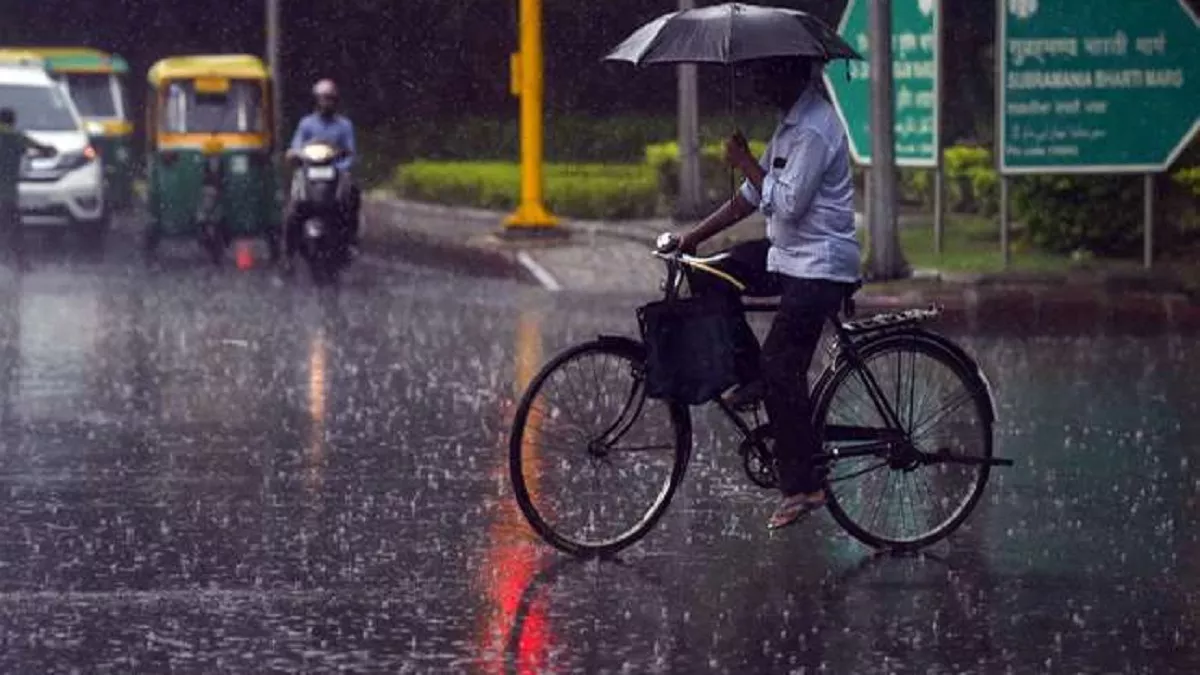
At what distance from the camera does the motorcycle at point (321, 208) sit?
23.2 m

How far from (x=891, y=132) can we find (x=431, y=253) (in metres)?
7.43

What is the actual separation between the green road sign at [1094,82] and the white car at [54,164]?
9.73 metres

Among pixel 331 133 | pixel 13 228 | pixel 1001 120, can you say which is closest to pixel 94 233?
pixel 13 228

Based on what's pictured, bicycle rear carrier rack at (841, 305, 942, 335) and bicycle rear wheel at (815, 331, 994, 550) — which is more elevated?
bicycle rear carrier rack at (841, 305, 942, 335)

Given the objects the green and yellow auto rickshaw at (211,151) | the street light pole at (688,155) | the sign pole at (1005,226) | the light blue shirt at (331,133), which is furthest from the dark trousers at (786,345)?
the street light pole at (688,155)

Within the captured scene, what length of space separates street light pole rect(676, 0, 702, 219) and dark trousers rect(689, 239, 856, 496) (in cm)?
2018

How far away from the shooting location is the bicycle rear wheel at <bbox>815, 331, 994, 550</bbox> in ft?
31.7

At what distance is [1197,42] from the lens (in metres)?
22.4

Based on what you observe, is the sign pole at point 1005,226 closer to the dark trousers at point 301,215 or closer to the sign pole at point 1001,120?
the sign pole at point 1001,120

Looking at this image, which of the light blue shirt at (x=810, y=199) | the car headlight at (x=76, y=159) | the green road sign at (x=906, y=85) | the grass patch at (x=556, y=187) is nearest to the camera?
the light blue shirt at (x=810, y=199)

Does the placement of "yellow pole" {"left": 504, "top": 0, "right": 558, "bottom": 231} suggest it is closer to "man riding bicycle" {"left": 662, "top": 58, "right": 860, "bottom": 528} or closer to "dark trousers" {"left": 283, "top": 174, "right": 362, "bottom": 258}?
"dark trousers" {"left": 283, "top": 174, "right": 362, "bottom": 258}

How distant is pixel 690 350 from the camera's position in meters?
9.41

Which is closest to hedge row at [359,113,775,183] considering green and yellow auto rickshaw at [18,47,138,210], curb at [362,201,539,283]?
green and yellow auto rickshaw at [18,47,138,210]

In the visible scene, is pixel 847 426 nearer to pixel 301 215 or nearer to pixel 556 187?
pixel 301 215
